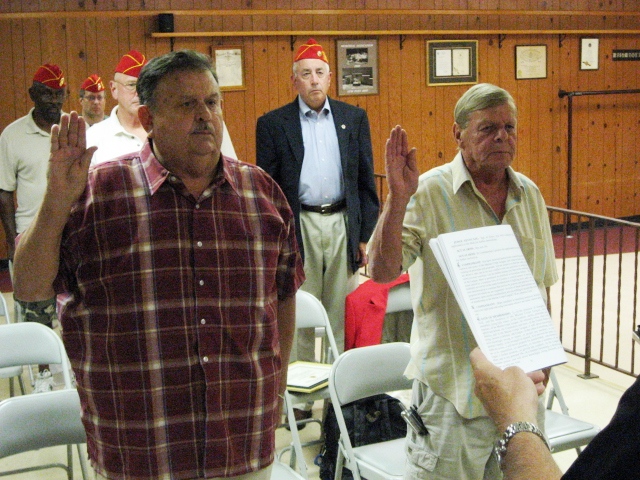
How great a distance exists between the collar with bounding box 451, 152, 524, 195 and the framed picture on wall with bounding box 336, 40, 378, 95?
266 inches

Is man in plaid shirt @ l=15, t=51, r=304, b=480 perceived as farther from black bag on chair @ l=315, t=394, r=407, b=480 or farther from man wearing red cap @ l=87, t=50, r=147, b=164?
man wearing red cap @ l=87, t=50, r=147, b=164

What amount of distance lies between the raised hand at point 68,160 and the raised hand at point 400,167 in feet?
2.47

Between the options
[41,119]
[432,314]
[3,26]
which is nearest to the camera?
[432,314]

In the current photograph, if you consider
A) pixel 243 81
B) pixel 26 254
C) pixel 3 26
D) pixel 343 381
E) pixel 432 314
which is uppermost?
pixel 3 26

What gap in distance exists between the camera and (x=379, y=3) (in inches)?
358

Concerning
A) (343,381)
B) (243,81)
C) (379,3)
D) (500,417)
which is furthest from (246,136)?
(500,417)

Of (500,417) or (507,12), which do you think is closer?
(500,417)

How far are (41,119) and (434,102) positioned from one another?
5.47m

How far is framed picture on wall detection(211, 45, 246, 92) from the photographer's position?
8.50m

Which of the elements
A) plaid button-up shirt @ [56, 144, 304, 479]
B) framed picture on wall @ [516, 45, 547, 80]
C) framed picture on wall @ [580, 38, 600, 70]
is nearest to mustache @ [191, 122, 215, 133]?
plaid button-up shirt @ [56, 144, 304, 479]

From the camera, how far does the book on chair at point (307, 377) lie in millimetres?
3480

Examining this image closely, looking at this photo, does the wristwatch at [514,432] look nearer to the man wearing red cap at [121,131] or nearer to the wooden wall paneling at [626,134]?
the man wearing red cap at [121,131]

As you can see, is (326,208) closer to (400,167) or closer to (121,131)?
(121,131)

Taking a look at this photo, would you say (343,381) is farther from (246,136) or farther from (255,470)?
(246,136)
